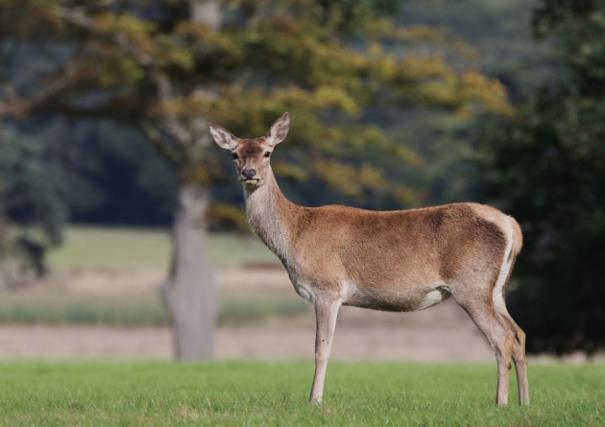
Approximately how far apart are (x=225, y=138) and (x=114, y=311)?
52.4 metres

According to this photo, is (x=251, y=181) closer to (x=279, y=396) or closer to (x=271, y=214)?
(x=271, y=214)

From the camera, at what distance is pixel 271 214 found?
1297 centimetres

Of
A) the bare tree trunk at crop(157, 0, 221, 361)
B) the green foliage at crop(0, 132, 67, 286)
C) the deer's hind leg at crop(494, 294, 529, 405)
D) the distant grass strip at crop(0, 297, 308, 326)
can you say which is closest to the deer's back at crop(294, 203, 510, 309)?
the deer's hind leg at crop(494, 294, 529, 405)

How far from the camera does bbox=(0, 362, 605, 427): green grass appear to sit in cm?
1085

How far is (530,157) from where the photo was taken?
2945cm

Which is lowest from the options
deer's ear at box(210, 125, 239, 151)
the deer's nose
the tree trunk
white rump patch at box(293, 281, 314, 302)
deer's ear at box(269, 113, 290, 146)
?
the tree trunk

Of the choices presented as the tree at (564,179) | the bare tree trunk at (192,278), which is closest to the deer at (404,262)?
the tree at (564,179)

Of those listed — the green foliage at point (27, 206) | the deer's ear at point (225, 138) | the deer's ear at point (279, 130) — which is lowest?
the green foliage at point (27, 206)

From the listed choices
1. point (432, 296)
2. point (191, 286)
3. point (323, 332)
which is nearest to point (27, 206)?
point (191, 286)

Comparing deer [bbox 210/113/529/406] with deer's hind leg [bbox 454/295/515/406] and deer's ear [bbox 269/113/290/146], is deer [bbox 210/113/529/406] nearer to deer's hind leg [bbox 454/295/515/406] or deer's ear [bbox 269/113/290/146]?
deer's hind leg [bbox 454/295/515/406]

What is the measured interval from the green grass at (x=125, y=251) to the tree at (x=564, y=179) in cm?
5544

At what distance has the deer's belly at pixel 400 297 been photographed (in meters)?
12.1

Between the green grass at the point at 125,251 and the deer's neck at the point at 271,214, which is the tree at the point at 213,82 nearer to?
the deer's neck at the point at 271,214

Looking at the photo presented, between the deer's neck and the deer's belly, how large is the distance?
0.90 metres
